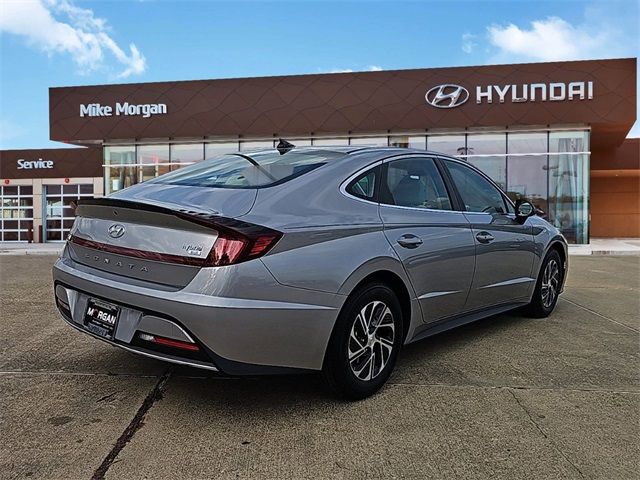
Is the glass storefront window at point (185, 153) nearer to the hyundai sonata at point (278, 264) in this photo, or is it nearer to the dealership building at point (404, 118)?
the dealership building at point (404, 118)

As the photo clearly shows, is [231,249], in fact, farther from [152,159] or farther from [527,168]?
[152,159]

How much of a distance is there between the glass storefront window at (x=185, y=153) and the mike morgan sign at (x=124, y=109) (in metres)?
1.43

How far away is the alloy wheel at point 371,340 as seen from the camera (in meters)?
3.22

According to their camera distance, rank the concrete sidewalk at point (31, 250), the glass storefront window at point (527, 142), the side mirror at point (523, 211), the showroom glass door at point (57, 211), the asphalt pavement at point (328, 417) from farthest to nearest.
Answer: the showroom glass door at point (57, 211) < the glass storefront window at point (527, 142) < the concrete sidewalk at point (31, 250) < the side mirror at point (523, 211) < the asphalt pavement at point (328, 417)

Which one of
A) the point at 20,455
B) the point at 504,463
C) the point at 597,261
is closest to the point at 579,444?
the point at 504,463

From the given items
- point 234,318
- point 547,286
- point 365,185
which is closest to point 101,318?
point 234,318

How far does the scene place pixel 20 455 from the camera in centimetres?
260

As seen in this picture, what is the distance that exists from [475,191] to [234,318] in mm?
2835

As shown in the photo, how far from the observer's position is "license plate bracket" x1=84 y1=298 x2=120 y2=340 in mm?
2957

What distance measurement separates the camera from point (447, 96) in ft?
57.4

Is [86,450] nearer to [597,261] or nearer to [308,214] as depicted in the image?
[308,214]

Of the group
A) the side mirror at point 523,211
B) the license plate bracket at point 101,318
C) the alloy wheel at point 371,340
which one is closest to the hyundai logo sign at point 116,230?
the license plate bracket at point 101,318

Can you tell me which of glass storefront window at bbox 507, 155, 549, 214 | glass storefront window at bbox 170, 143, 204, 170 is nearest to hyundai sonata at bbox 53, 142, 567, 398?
glass storefront window at bbox 507, 155, 549, 214

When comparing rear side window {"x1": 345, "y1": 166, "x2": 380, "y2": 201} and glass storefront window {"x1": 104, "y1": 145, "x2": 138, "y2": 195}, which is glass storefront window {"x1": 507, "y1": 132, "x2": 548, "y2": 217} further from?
rear side window {"x1": 345, "y1": 166, "x2": 380, "y2": 201}
